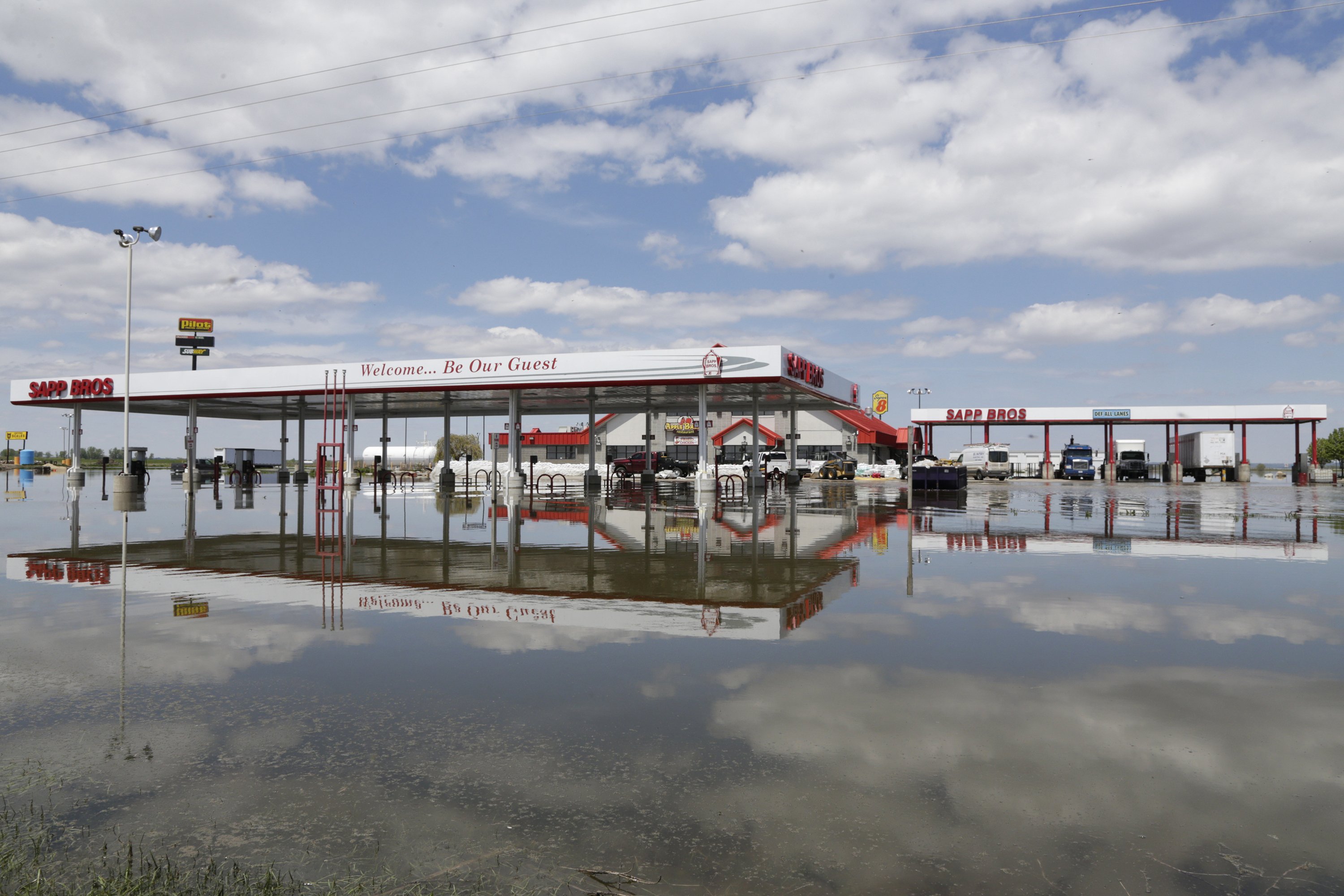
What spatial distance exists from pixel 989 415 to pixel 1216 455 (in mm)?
16517

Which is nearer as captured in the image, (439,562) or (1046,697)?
(1046,697)

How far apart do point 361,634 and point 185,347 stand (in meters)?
78.0

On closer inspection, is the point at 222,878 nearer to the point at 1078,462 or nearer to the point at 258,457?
the point at 1078,462

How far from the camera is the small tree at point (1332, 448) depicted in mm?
131500

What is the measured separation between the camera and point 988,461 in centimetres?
6312

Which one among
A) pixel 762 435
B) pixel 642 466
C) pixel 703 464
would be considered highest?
pixel 762 435

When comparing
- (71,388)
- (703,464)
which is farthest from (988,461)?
(71,388)

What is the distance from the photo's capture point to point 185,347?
72.8m

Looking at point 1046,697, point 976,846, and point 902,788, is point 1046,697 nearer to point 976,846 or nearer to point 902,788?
point 902,788

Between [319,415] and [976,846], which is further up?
[319,415]

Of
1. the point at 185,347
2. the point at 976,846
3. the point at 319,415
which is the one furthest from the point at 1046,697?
the point at 185,347

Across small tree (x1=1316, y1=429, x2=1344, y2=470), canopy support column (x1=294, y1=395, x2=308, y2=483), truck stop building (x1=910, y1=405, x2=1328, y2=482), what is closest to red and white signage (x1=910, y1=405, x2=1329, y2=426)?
truck stop building (x1=910, y1=405, x2=1328, y2=482)

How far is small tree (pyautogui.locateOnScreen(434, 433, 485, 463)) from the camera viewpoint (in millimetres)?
110694

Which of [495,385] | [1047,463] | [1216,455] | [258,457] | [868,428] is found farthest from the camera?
[258,457]
